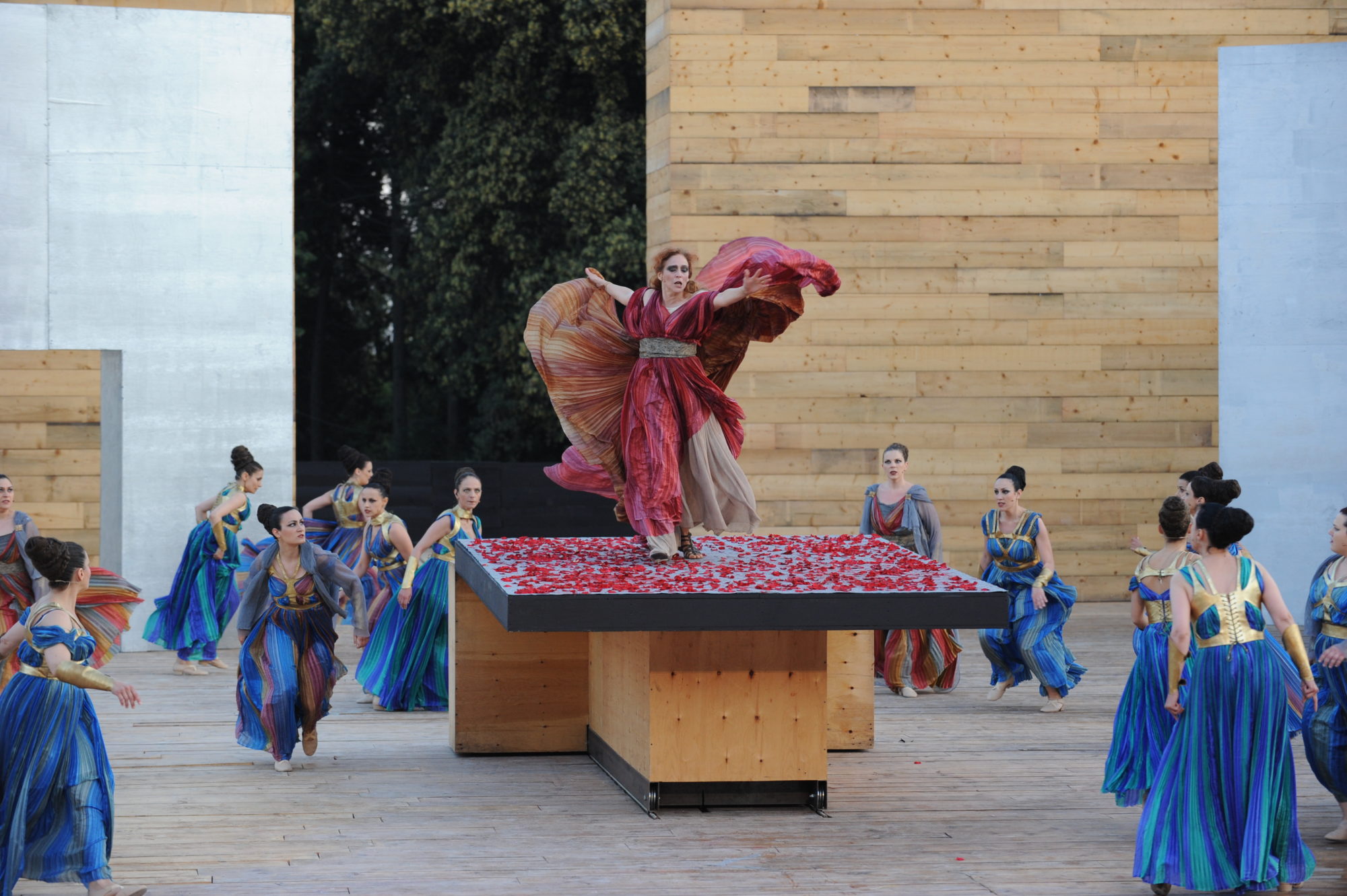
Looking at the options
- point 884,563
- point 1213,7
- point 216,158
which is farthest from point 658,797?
point 1213,7

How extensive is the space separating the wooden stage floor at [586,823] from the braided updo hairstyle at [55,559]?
1.10 meters

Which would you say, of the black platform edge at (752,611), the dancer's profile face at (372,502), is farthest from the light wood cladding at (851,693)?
the dancer's profile face at (372,502)

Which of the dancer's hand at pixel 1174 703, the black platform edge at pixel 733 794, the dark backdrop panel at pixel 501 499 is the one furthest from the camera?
the dark backdrop panel at pixel 501 499

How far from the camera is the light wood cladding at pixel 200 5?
37.4ft

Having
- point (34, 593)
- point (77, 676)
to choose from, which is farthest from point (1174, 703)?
point (34, 593)

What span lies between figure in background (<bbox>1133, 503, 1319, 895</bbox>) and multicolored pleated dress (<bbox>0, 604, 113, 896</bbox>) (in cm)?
346

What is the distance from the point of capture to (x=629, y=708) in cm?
686

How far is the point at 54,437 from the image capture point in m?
11.4

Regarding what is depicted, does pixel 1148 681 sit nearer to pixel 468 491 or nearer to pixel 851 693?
pixel 851 693

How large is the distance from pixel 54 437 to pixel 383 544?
10.2ft

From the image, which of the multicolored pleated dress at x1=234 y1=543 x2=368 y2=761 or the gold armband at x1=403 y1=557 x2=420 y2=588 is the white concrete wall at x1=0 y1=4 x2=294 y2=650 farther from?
the multicolored pleated dress at x1=234 y1=543 x2=368 y2=761

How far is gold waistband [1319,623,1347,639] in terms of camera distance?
6148mm

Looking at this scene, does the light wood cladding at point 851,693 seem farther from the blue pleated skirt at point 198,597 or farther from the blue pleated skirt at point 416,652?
the blue pleated skirt at point 198,597

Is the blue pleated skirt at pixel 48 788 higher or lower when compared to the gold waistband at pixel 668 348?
lower
